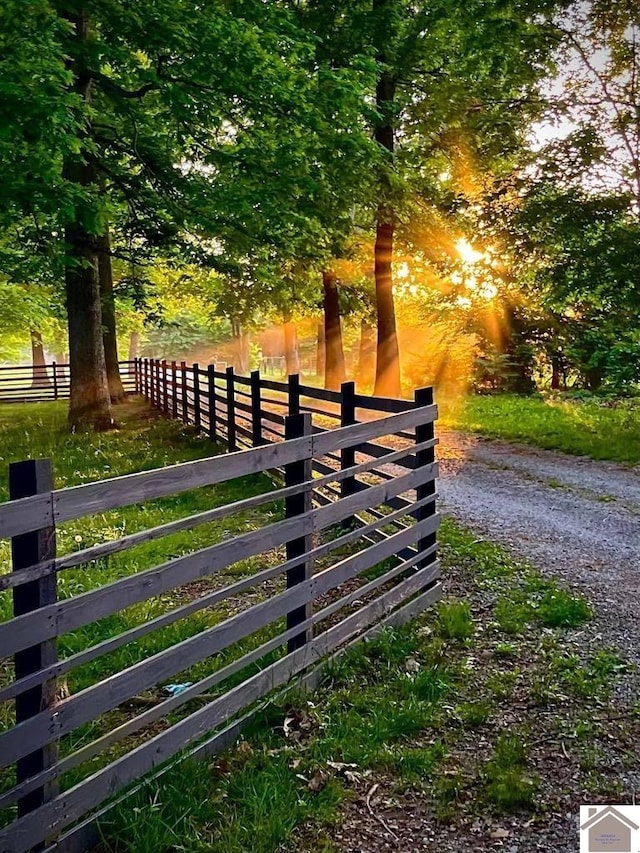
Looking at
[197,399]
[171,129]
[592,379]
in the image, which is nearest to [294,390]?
[197,399]

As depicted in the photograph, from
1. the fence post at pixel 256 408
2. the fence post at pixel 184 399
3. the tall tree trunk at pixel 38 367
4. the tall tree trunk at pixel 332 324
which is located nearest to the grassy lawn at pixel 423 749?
the fence post at pixel 256 408

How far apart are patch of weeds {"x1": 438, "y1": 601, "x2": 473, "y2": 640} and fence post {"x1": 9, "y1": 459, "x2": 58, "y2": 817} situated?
9.65ft

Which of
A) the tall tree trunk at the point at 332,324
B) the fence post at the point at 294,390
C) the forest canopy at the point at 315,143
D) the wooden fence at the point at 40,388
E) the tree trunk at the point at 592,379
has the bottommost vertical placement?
the wooden fence at the point at 40,388

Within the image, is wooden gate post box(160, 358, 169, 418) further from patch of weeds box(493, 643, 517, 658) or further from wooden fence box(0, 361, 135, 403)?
patch of weeds box(493, 643, 517, 658)

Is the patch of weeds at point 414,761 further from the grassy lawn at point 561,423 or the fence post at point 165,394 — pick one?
the fence post at point 165,394

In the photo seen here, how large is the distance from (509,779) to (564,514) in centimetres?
494

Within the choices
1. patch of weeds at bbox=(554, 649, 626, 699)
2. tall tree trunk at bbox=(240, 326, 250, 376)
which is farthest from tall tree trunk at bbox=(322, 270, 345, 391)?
tall tree trunk at bbox=(240, 326, 250, 376)

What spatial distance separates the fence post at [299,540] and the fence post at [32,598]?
1618 millimetres

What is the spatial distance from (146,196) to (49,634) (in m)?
12.4

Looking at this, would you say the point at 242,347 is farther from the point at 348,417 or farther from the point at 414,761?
the point at 414,761

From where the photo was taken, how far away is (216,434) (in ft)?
40.4

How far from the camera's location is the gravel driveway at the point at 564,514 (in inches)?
206

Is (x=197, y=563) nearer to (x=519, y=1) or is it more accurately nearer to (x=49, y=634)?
(x=49, y=634)

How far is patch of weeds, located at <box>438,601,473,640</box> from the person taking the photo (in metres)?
4.63
